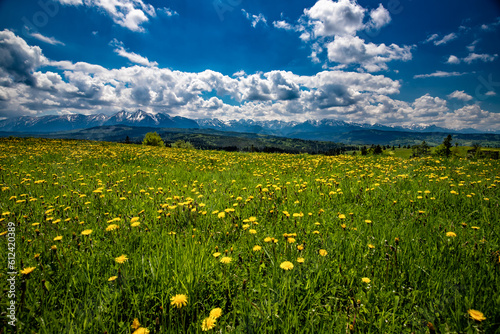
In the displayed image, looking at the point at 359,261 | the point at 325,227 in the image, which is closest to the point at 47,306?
the point at 359,261

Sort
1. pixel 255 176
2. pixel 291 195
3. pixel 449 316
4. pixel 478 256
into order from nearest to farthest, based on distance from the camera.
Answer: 1. pixel 449 316
2. pixel 478 256
3. pixel 291 195
4. pixel 255 176

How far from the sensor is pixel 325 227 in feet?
12.0

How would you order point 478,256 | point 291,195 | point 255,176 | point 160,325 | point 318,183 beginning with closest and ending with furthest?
point 160,325 < point 478,256 < point 291,195 < point 318,183 < point 255,176

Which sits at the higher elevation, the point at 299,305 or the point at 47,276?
the point at 47,276

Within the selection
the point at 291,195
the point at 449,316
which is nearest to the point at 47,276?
the point at 449,316

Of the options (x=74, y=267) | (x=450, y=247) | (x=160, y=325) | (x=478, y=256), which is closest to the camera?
(x=160, y=325)

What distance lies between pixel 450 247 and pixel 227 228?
3233 mm

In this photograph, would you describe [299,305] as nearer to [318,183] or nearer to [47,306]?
[47,306]

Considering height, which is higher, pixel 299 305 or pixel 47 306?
pixel 47 306

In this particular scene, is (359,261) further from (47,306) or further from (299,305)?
(47,306)

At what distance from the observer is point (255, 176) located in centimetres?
784

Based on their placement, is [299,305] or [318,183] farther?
[318,183]

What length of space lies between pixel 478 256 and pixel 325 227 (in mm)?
1887

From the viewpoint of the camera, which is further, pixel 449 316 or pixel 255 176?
pixel 255 176
